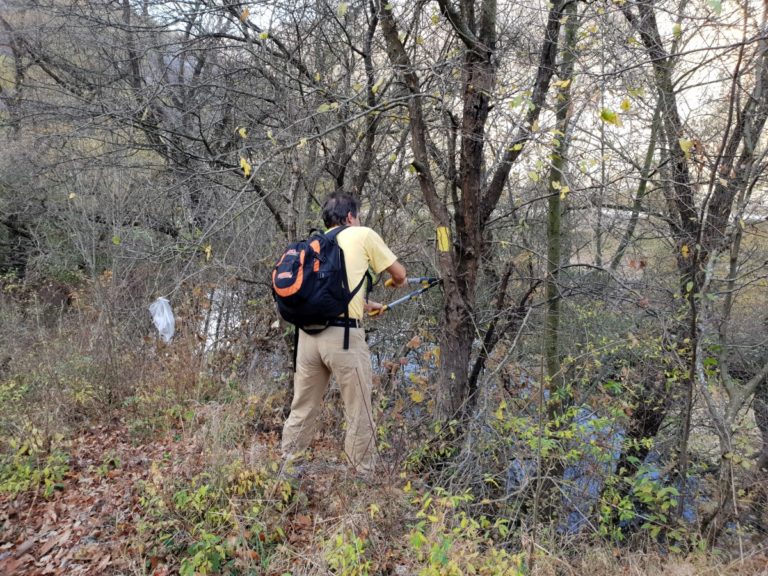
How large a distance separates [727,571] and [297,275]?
2.85m

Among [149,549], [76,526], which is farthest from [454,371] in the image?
[76,526]

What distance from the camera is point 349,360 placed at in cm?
329

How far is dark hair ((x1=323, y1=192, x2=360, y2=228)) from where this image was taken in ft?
11.3

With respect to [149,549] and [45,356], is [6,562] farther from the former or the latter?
[45,356]

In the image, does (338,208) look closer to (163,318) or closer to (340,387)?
(340,387)

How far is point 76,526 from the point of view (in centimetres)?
315

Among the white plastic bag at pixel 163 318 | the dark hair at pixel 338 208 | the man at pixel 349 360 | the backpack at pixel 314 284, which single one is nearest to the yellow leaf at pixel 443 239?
the man at pixel 349 360

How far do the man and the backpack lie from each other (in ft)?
0.20

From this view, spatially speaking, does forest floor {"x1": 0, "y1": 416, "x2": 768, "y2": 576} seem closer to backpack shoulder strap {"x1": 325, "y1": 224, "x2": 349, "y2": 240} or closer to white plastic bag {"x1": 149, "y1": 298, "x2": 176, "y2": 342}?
backpack shoulder strap {"x1": 325, "y1": 224, "x2": 349, "y2": 240}

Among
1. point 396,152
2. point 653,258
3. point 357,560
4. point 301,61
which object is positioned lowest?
point 357,560

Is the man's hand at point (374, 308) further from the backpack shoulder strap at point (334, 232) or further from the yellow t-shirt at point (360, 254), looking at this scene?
the backpack shoulder strap at point (334, 232)

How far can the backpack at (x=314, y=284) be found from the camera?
314 cm

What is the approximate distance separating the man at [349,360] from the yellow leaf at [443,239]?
51 centimetres

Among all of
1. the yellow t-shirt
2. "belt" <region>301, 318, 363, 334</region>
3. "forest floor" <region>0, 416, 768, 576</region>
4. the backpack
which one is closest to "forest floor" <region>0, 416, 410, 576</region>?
"forest floor" <region>0, 416, 768, 576</region>
